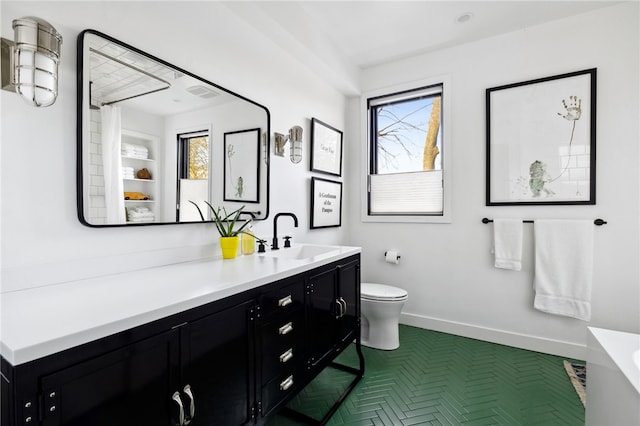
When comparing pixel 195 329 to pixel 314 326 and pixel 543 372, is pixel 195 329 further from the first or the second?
pixel 543 372

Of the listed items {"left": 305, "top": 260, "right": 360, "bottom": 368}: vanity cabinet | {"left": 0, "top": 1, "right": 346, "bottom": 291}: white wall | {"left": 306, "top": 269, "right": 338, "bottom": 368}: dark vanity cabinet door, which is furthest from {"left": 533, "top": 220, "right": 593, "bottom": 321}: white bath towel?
{"left": 0, "top": 1, "right": 346, "bottom": 291}: white wall

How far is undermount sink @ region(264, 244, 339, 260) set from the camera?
2.12 metres

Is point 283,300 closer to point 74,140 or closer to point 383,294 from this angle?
point 74,140

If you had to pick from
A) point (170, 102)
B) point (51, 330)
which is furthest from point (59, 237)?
point (170, 102)

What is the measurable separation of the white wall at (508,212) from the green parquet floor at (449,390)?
1.06 ft

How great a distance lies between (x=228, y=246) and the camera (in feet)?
5.78

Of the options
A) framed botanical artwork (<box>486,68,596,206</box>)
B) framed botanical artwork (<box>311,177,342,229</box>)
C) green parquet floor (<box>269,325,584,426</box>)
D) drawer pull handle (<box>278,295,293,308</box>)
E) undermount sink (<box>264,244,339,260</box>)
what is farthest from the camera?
framed botanical artwork (<box>311,177,342,229</box>)

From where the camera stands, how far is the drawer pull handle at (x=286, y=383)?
1402mm

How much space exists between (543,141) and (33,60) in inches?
125

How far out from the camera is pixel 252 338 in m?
1.22

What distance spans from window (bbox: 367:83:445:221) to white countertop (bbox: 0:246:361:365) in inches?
76.8

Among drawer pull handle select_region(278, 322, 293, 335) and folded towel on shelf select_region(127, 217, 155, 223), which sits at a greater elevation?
folded towel on shelf select_region(127, 217, 155, 223)

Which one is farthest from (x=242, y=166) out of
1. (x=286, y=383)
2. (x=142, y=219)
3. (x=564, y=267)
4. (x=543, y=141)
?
(x=564, y=267)

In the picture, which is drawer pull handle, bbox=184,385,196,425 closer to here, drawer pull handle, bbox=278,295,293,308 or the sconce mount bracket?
drawer pull handle, bbox=278,295,293,308
